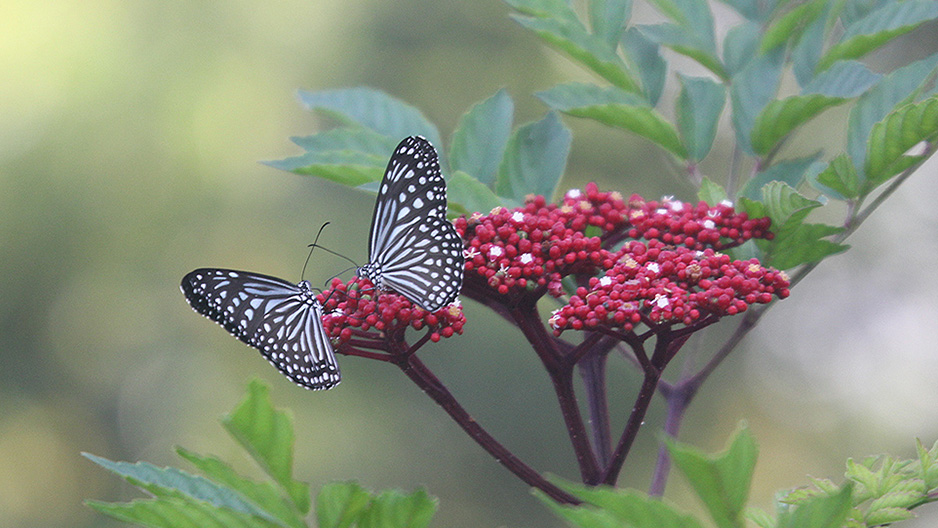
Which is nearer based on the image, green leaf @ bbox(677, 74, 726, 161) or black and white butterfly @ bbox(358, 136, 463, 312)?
black and white butterfly @ bbox(358, 136, 463, 312)

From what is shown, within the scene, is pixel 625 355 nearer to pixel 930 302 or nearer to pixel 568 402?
pixel 568 402

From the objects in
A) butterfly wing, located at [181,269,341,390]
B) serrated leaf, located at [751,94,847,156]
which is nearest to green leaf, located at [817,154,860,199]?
serrated leaf, located at [751,94,847,156]

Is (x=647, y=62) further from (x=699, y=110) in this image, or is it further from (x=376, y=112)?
(x=376, y=112)

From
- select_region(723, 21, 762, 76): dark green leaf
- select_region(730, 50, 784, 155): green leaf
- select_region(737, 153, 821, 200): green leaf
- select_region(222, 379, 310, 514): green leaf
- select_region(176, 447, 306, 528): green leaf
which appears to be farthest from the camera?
select_region(723, 21, 762, 76): dark green leaf

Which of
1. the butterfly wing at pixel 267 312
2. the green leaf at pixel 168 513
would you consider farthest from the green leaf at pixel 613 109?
the green leaf at pixel 168 513

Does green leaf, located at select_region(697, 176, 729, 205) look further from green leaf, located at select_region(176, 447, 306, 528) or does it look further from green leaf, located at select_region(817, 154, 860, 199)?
green leaf, located at select_region(176, 447, 306, 528)

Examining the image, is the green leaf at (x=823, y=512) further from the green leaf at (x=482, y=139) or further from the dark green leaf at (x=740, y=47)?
the dark green leaf at (x=740, y=47)
